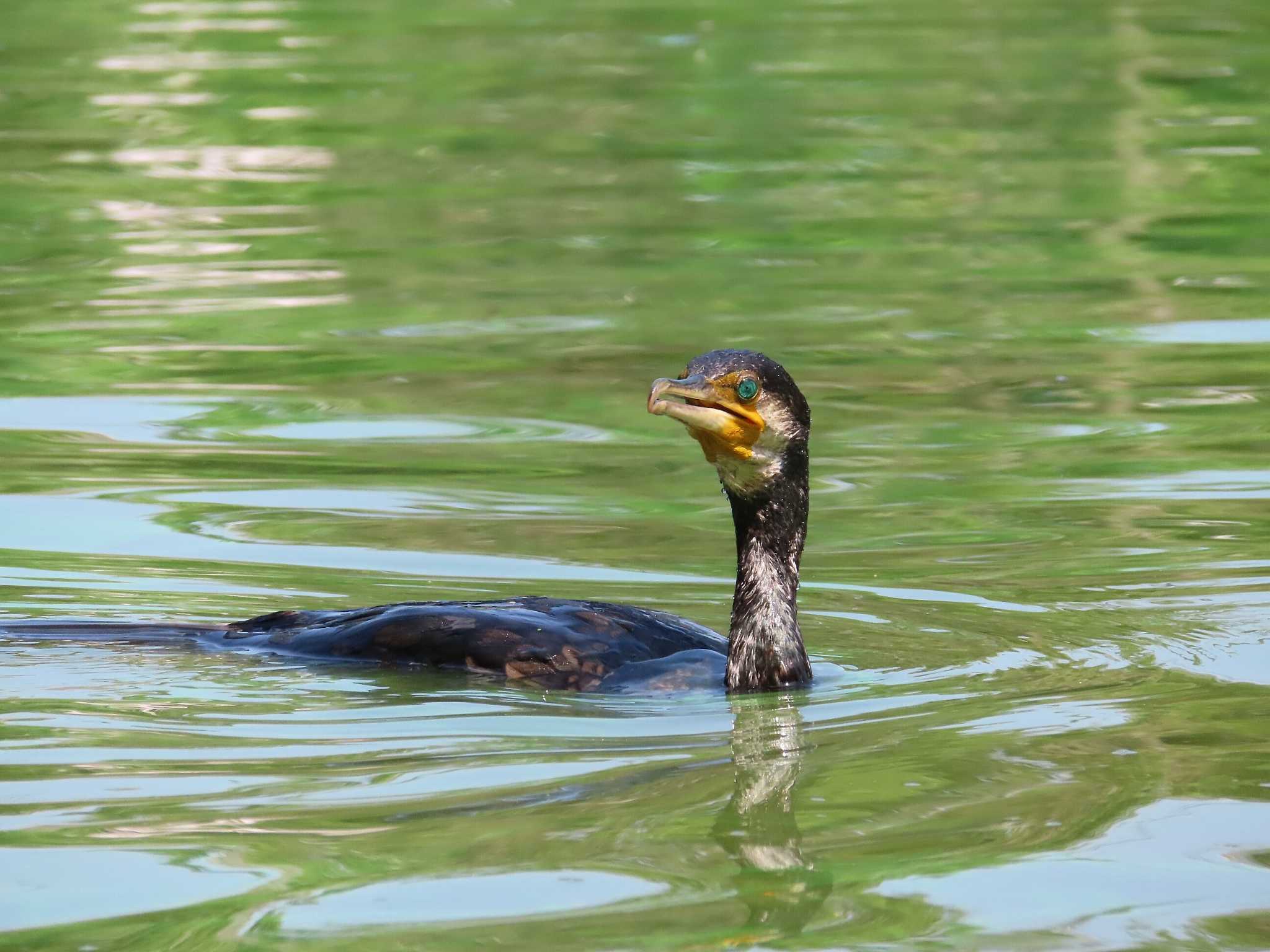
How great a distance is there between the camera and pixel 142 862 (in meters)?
5.07

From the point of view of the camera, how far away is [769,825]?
5438mm

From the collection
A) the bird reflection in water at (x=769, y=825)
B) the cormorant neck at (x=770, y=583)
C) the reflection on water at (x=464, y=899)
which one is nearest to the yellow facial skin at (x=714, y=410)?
the cormorant neck at (x=770, y=583)

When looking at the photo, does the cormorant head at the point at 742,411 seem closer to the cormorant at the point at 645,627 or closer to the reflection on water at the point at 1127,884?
the cormorant at the point at 645,627

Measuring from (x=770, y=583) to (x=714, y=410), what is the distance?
2.28 feet

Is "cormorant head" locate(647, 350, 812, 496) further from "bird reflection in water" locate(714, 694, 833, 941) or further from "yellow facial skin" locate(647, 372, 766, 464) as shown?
"bird reflection in water" locate(714, 694, 833, 941)

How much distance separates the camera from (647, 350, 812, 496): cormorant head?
20.9 ft

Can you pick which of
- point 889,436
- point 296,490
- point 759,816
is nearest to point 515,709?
point 759,816

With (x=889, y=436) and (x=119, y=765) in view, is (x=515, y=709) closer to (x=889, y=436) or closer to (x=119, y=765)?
(x=119, y=765)

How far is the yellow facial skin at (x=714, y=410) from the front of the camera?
248 inches

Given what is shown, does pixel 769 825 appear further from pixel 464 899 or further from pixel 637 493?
pixel 637 493

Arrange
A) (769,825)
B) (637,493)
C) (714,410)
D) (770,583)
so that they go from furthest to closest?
(637,493) < (770,583) < (714,410) < (769,825)

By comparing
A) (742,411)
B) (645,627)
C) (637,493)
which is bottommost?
(637,493)

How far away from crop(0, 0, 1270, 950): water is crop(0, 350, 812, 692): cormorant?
13 cm

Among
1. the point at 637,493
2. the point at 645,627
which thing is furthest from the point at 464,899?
the point at 637,493
